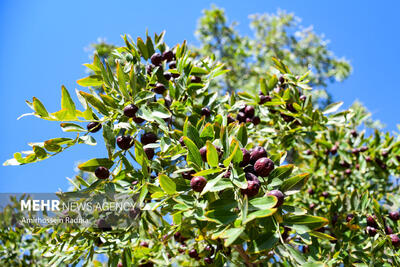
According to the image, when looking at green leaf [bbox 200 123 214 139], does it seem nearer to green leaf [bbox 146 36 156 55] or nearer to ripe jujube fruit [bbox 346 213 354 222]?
green leaf [bbox 146 36 156 55]

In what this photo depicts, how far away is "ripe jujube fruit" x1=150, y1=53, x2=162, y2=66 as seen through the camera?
92.5 inches

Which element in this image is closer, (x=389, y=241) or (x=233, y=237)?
(x=233, y=237)

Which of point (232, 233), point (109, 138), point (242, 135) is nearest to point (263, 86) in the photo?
point (242, 135)

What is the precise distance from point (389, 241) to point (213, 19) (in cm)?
873

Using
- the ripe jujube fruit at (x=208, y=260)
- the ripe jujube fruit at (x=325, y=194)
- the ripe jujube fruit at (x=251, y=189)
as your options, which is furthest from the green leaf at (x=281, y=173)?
the ripe jujube fruit at (x=325, y=194)

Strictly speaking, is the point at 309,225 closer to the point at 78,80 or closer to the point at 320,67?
the point at 78,80

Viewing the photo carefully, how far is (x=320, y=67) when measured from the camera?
1184 cm

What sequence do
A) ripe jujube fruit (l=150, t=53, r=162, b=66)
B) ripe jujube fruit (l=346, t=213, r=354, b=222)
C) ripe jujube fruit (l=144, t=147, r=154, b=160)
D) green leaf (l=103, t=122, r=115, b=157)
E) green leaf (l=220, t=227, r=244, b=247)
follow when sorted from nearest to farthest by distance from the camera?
1. green leaf (l=220, t=227, r=244, b=247)
2. green leaf (l=103, t=122, r=115, b=157)
3. ripe jujube fruit (l=144, t=147, r=154, b=160)
4. ripe jujube fruit (l=150, t=53, r=162, b=66)
5. ripe jujube fruit (l=346, t=213, r=354, b=222)

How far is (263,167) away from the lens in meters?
1.42

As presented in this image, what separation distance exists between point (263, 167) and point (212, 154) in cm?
29

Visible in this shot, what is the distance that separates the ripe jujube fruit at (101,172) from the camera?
1.66 m

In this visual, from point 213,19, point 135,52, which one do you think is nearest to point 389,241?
point 135,52

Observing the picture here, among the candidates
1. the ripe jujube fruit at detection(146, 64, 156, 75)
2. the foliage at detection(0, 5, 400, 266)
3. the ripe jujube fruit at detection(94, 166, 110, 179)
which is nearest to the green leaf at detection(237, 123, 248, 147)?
the foliage at detection(0, 5, 400, 266)

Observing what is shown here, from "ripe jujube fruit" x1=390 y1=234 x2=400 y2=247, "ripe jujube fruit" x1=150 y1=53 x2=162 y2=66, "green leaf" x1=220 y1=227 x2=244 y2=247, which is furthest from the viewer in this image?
"ripe jujube fruit" x1=150 y1=53 x2=162 y2=66
